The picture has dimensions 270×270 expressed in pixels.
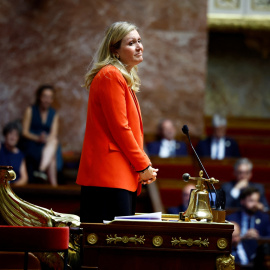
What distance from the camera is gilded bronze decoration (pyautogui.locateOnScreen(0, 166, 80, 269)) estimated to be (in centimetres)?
319

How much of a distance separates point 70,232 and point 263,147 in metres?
5.44

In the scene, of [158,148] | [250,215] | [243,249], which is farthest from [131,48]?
[158,148]

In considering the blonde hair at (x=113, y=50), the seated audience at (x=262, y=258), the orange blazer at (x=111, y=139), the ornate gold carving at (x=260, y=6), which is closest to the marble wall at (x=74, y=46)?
the ornate gold carving at (x=260, y=6)

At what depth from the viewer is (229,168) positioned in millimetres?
7324

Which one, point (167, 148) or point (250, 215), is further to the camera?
point (167, 148)

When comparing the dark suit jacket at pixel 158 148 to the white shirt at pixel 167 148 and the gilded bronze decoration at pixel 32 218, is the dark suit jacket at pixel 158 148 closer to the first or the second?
the white shirt at pixel 167 148

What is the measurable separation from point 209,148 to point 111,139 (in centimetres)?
470

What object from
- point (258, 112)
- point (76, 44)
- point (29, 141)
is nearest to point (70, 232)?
point (29, 141)

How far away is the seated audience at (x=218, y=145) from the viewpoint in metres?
7.69

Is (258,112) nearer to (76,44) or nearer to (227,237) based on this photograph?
(76,44)

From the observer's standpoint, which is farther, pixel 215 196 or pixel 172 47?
pixel 172 47

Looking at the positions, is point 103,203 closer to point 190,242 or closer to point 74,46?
point 190,242

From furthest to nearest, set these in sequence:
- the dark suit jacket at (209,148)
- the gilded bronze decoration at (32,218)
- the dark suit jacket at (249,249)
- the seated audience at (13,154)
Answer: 1. the dark suit jacket at (209,148)
2. the seated audience at (13,154)
3. the dark suit jacket at (249,249)
4. the gilded bronze decoration at (32,218)

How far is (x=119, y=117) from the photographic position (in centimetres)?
304
